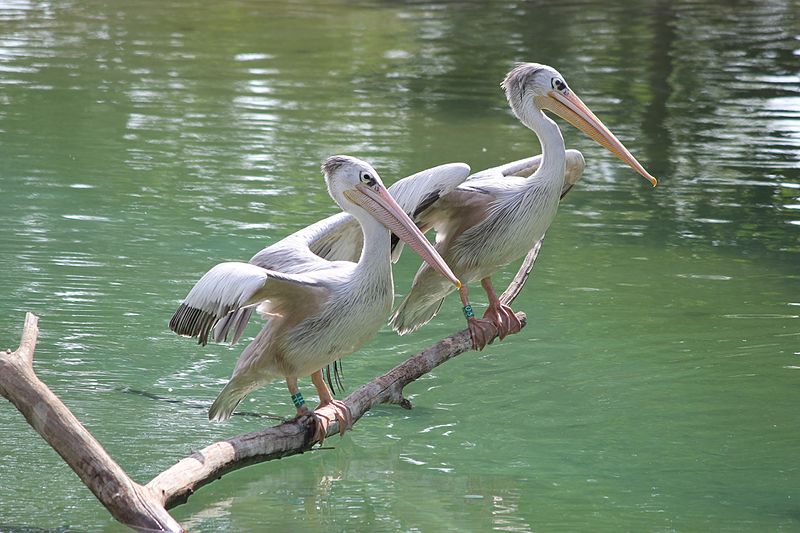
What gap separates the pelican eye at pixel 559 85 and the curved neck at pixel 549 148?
15 cm

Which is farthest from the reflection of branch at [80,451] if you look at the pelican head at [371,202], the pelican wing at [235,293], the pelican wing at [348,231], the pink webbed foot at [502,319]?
the pink webbed foot at [502,319]

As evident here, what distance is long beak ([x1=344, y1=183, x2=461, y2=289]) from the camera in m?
4.94

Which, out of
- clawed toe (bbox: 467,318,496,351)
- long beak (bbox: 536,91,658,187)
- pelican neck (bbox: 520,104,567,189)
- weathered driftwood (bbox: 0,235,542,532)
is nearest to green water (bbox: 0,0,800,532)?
clawed toe (bbox: 467,318,496,351)

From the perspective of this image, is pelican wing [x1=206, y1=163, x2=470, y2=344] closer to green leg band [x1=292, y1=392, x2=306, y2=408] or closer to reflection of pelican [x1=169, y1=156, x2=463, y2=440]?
reflection of pelican [x1=169, y1=156, x2=463, y2=440]

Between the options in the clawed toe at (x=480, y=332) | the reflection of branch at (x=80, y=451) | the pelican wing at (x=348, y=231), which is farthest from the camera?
the clawed toe at (x=480, y=332)

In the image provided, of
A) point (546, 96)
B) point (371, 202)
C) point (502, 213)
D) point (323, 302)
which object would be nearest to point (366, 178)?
point (371, 202)

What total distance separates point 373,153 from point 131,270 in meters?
3.50

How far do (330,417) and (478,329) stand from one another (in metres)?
1.00

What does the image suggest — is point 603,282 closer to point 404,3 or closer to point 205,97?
point 205,97

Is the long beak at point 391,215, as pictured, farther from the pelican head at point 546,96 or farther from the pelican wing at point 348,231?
the pelican head at point 546,96

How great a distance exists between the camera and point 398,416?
6.16 meters

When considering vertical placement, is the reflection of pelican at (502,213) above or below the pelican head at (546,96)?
below

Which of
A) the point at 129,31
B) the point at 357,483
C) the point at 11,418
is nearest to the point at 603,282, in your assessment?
the point at 357,483

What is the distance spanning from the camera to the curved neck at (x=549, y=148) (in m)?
5.79
